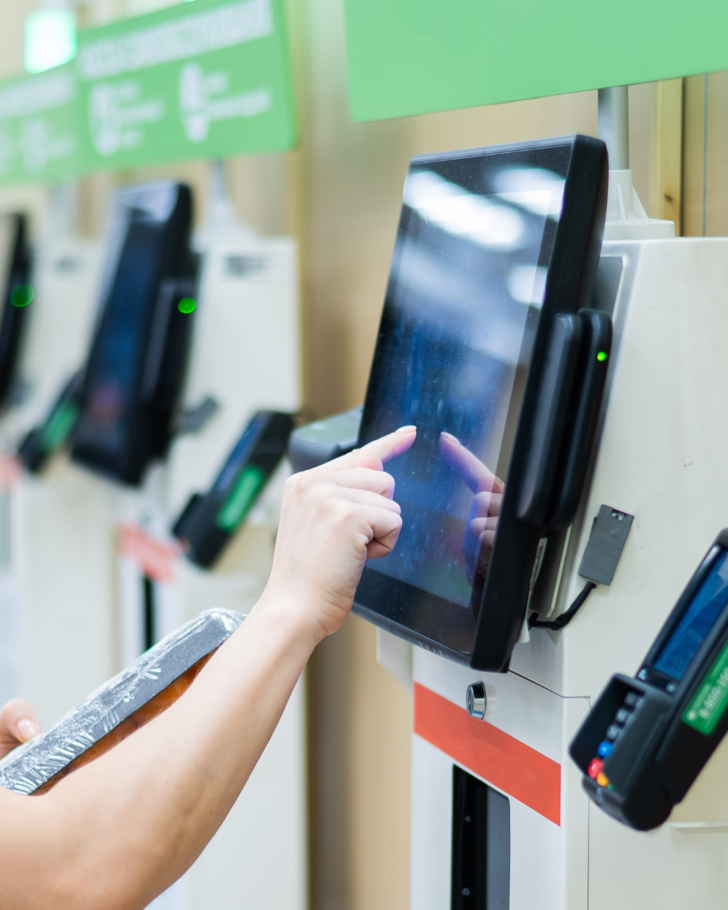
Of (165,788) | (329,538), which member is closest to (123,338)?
(329,538)

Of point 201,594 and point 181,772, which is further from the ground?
point 181,772

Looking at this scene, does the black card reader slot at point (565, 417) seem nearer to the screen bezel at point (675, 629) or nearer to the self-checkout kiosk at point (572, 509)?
the self-checkout kiosk at point (572, 509)

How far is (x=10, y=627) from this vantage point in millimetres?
3055

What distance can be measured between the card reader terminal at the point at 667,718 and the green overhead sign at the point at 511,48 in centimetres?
46

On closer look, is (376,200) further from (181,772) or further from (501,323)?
(181,772)

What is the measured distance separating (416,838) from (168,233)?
1271mm

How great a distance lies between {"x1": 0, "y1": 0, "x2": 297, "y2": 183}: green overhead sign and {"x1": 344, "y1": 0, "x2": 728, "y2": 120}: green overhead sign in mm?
443

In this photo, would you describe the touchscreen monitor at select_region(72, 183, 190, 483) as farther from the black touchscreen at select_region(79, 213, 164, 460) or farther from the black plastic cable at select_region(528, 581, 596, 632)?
the black plastic cable at select_region(528, 581, 596, 632)

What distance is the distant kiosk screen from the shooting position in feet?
3.45

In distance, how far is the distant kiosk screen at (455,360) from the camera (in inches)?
41.4

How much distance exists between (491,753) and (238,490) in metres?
0.92

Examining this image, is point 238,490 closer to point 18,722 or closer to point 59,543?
point 18,722

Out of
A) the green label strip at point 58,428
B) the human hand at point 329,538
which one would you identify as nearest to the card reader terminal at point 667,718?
the human hand at point 329,538

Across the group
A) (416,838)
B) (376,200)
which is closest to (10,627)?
(376,200)
